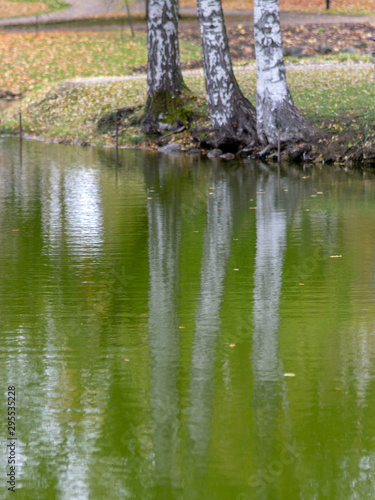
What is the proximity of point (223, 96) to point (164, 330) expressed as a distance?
12.2 meters

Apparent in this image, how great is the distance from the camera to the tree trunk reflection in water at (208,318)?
14.7 feet

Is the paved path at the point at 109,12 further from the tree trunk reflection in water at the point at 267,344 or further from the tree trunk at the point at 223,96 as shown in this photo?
the tree trunk reflection in water at the point at 267,344

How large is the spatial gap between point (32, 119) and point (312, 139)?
11.0 meters

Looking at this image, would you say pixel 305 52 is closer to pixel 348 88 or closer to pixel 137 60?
pixel 137 60

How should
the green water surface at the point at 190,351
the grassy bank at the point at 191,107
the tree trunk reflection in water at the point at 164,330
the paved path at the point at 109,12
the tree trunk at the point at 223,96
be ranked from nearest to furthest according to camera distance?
the green water surface at the point at 190,351 < the tree trunk reflection in water at the point at 164,330 < the grassy bank at the point at 191,107 < the tree trunk at the point at 223,96 < the paved path at the point at 109,12

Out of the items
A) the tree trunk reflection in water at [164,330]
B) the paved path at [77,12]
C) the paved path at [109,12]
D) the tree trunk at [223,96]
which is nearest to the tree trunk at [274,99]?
the tree trunk at [223,96]

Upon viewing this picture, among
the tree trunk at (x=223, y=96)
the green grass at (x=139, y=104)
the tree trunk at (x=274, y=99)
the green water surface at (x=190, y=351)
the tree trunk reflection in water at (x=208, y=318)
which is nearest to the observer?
the green water surface at (x=190, y=351)

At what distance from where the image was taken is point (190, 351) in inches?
219

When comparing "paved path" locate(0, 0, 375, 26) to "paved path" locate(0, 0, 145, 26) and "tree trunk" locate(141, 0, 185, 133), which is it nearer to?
"paved path" locate(0, 0, 145, 26)

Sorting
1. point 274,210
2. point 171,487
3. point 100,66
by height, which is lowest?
point 171,487

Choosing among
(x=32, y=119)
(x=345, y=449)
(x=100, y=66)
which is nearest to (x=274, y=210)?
(x=345, y=449)

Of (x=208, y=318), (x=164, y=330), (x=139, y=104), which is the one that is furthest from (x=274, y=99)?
(x=164, y=330)

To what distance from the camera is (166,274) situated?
772 cm

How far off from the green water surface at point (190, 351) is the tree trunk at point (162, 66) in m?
9.45
